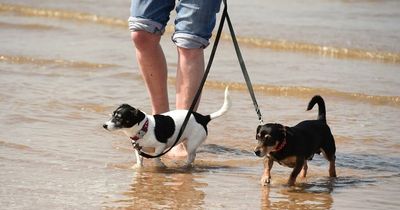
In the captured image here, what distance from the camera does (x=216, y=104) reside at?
28.0 ft

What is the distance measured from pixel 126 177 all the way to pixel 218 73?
4.27 meters

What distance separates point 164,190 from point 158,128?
2.15 feet

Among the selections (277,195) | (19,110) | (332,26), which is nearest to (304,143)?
(277,195)

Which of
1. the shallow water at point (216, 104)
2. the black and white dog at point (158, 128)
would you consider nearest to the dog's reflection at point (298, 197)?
the shallow water at point (216, 104)

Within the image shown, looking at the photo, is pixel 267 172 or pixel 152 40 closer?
pixel 267 172

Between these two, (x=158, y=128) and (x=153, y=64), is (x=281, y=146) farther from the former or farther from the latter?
(x=153, y=64)

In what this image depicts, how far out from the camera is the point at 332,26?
1310cm

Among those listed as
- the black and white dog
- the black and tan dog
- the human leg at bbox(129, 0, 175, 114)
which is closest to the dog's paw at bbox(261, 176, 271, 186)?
the black and tan dog

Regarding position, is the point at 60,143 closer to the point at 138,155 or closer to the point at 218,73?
the point at 138,155

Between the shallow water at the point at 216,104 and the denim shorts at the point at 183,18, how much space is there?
861 mm

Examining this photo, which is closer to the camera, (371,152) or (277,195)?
(277,195)

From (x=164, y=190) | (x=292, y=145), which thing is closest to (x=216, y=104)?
(x=292, y=145)

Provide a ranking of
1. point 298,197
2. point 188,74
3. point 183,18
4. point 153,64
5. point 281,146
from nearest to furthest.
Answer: point 298,197 < point 281,146 < point 183,18 < point 188,74 < point 153,64

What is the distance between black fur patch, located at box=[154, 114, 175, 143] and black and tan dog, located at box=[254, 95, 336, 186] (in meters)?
0.75
